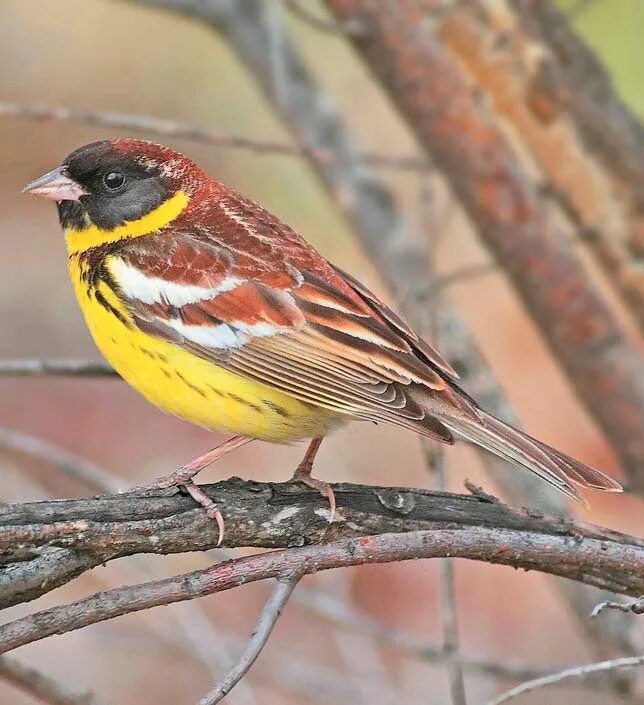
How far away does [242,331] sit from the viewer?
3.80 meters

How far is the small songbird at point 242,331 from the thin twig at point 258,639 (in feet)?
1.87

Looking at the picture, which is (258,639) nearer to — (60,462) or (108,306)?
(108,306)

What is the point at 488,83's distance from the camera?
5.23 m

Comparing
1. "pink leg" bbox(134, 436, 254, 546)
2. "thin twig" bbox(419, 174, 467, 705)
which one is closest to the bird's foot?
"pink leg" bbox(134, 436, 254, 546)

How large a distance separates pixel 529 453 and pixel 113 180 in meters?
1.73

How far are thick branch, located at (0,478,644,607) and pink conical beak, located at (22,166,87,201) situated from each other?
140 centimetres

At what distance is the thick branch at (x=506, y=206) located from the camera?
4.91 metres

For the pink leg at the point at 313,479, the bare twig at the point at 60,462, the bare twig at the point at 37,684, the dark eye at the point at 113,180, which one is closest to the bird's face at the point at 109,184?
the dark eye at the point at 113,180

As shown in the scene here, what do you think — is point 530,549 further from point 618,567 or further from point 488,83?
point 488,83

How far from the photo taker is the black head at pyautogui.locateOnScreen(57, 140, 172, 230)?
4.20 metres

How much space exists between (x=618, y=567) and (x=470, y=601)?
208 inches

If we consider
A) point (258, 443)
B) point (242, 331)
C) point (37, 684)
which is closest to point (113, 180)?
point (242, 331)

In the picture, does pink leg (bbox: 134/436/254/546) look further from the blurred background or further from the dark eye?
the blurred background

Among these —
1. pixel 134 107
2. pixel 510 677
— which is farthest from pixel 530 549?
pixel 134 107
